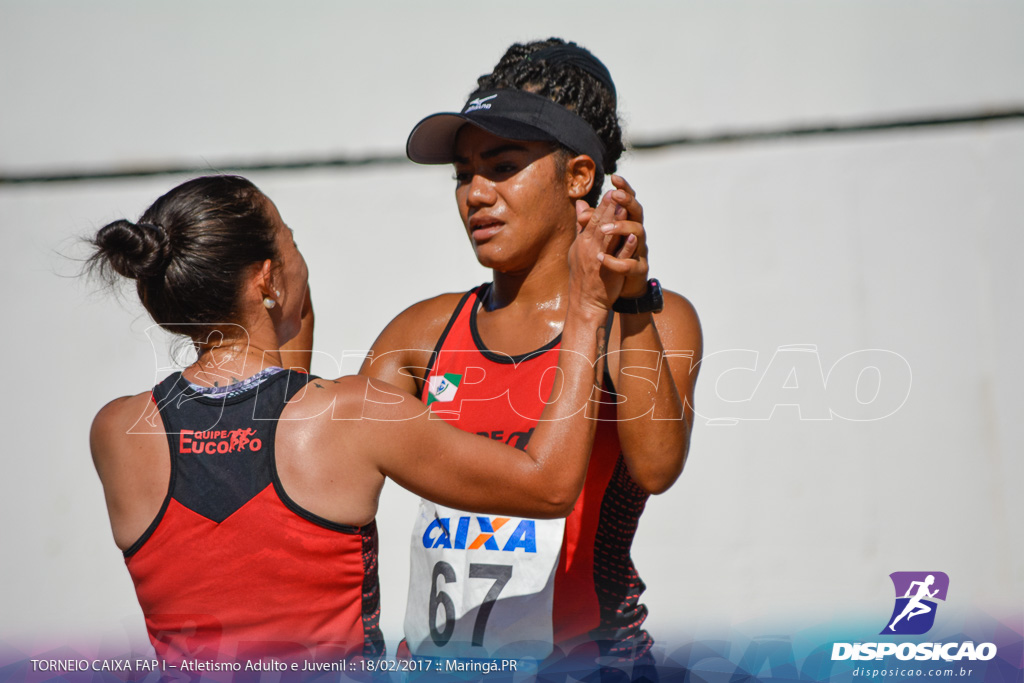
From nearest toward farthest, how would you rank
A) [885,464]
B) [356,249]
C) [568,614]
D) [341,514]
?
[341,514] → [568,614] → [885,464] → [356,249]

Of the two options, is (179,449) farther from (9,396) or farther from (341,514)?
(9,396)

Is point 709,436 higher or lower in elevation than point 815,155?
lower

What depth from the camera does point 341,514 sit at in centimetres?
137

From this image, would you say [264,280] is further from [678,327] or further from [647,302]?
[678,327]

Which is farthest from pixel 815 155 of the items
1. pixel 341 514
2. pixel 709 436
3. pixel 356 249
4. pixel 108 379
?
pixel 108 379

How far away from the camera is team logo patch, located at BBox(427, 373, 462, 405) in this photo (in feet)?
6.43

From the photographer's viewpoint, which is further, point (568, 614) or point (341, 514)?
point (568, 614)

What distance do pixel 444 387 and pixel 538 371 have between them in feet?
0.94

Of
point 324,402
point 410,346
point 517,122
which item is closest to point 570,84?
point 517,122

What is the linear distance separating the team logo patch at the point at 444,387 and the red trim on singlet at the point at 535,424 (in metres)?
0.02

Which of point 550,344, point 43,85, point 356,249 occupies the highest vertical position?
point 43,85

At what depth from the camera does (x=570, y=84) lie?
1.97 m

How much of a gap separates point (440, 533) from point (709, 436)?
220cm

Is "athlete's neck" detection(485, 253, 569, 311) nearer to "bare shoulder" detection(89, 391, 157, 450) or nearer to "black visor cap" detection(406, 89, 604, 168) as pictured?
"black visor cap" detection(406, 89, 604, 168)
